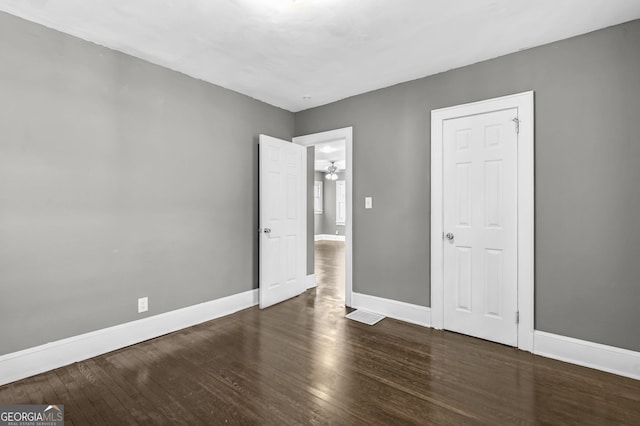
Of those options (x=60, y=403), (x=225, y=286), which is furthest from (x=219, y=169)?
(x=60, y=403)

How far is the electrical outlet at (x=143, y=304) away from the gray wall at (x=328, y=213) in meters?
8.88

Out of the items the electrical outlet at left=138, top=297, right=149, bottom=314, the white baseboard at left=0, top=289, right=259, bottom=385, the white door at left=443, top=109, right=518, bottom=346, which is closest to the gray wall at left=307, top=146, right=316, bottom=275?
the white baseboard at left=0, top=289, right=259, bottom=385

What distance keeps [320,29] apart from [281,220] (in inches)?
91.4

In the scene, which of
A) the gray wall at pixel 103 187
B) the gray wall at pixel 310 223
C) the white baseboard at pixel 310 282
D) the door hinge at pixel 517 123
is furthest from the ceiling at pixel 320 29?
the white baseboard at pixel 310 282

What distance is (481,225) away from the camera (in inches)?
117

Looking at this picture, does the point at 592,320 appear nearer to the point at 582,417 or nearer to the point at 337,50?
the point at 582,417

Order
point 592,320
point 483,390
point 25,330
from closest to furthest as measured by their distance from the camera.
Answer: point 483,390, point 25,330, point 592,320

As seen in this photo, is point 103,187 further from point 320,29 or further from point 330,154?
point 330,154

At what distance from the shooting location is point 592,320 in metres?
2.45

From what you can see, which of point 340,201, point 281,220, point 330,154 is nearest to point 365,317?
point 281,220

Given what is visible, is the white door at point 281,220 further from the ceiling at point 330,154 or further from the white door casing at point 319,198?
the white door casing at point 319,198

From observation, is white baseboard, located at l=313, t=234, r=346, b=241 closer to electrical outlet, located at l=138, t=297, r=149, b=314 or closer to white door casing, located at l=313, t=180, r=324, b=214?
white door casing, located at l=313, t=180, r=324, b=214

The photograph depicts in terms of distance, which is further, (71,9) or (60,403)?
(71,9)

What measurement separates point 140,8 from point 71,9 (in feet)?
1.64
